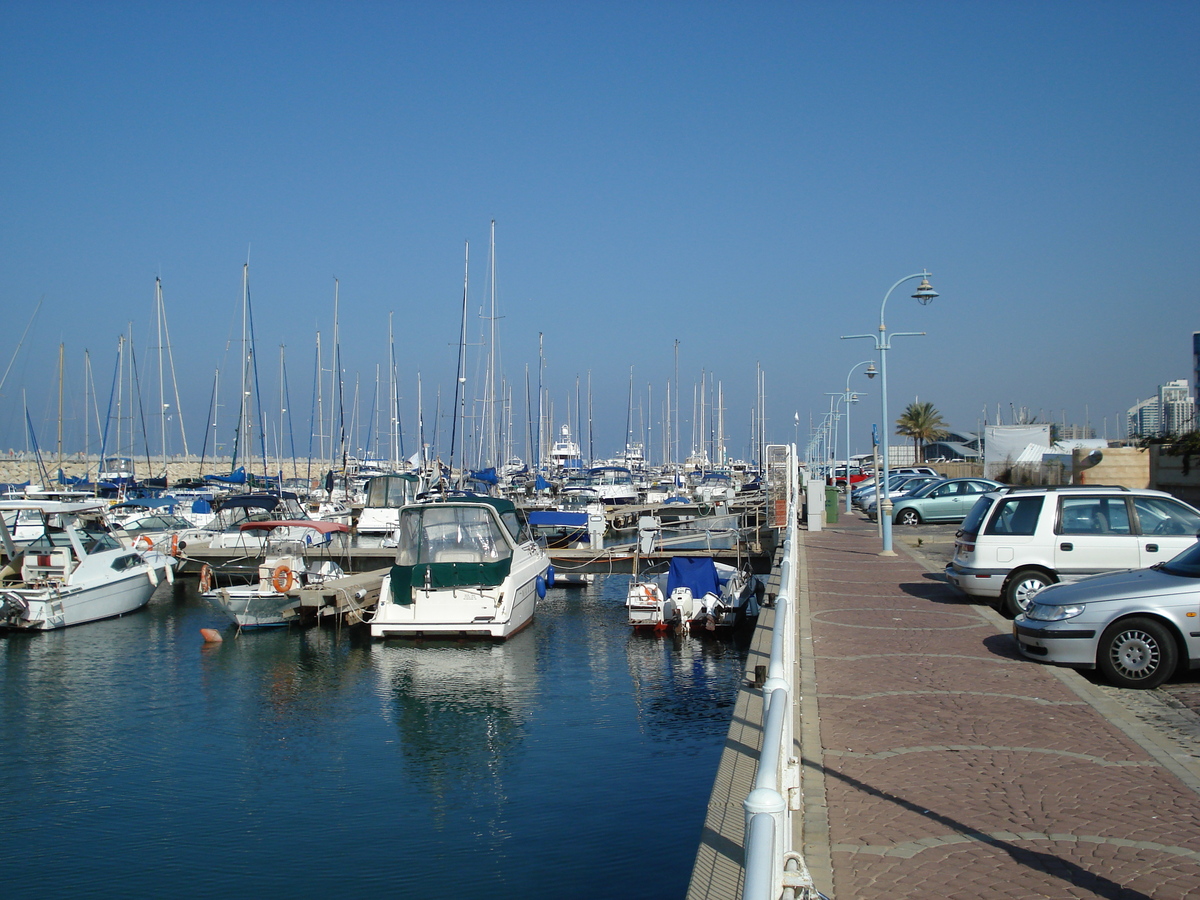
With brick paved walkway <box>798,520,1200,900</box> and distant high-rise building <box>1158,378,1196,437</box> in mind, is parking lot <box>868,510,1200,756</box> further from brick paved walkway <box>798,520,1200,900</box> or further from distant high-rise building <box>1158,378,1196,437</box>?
distant high-rise building <box>1158,378,1196,437</box>

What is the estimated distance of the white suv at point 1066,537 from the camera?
14055 mm

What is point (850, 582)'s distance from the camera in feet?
59.9

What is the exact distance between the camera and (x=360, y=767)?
13523 millimetres

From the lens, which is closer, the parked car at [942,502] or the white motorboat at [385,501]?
the parked car at [942,502]

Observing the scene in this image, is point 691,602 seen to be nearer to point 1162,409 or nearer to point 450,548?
point 450,548

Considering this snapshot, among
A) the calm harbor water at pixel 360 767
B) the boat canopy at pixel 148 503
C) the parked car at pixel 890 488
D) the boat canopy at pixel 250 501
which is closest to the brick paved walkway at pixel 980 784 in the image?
the calm harbor water at pixel 360 767

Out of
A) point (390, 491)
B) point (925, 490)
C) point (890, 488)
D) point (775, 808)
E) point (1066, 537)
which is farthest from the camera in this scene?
point (890, 488)

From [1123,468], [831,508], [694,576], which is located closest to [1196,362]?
[1123,468]

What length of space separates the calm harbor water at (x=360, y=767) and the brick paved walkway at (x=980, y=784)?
2.66 m

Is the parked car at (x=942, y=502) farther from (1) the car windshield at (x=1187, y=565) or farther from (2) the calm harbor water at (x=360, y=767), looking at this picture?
(1) the car windshield at (x=1187, y=565)

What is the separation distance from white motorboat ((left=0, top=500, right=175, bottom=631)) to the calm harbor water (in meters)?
1.19

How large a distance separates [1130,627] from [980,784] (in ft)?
15.3

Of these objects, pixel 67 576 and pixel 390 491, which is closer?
pixel 67 576

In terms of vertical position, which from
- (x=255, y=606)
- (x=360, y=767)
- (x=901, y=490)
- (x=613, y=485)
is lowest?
(x=360, y=767)
